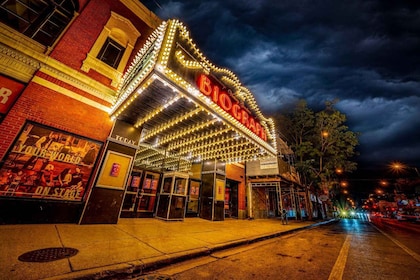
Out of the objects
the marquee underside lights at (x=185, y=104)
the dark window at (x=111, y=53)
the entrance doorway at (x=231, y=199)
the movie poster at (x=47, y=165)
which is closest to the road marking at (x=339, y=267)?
the marquee underside lights at (x=185, y=104)

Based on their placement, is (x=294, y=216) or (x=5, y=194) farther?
(x=294, y=216)

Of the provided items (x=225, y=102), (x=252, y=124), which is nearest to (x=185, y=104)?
(x=225, y=102)

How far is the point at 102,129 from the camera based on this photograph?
716 centimetres

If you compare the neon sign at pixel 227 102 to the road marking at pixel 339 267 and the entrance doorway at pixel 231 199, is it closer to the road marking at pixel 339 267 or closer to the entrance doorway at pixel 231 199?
the road marking at pixel 339 267

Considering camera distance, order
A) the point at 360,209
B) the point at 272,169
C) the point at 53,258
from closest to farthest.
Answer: the point at 53,258
the point at 272,169
the point at 360,209

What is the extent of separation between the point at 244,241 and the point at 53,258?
5157mm

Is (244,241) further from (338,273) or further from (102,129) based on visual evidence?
(102,129)

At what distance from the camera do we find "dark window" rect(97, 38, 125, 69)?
8094 mm

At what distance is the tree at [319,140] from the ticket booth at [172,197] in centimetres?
1545

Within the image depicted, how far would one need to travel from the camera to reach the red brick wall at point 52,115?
17.4ft

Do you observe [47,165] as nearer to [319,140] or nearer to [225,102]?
[225,102]

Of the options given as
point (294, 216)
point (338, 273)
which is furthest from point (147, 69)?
point (294, 216)

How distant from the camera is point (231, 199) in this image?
50.4 feet

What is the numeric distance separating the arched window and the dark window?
4.99ft
